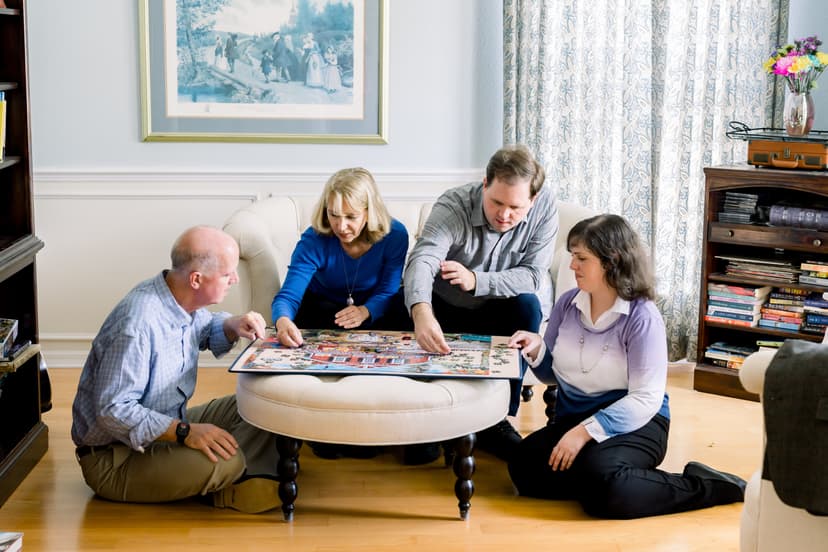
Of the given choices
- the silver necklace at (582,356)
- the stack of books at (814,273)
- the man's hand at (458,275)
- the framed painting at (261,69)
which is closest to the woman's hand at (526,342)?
the silver necklace at (582,356)

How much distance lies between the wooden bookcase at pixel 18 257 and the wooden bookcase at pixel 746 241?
2.58 m

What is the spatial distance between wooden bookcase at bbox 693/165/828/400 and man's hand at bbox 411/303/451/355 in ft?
5.29

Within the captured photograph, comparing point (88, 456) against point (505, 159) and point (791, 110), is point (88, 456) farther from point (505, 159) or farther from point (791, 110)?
point (791, 110)

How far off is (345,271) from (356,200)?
0.28 m

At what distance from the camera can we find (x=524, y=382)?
12.2 ft

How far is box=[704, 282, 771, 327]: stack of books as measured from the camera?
4.15 m

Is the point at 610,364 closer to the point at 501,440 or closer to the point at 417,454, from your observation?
the point at 501,440

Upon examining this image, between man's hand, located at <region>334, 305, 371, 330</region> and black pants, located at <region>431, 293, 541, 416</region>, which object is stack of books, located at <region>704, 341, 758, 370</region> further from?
man's hand, located at <region>334, 305, 371, 330</region>

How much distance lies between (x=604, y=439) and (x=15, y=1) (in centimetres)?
227

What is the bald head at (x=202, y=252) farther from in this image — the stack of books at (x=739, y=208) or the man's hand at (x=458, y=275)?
the stack of books at (x=739, y=208)

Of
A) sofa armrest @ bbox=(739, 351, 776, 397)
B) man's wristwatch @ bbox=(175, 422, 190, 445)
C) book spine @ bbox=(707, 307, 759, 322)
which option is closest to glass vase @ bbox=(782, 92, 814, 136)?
book spine @ bbox=(707, 307, 759, 322)

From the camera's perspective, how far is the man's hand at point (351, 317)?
132 inches

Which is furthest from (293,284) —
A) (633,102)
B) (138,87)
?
(633,102)

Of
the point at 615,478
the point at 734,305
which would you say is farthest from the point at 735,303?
the point at 615,478
